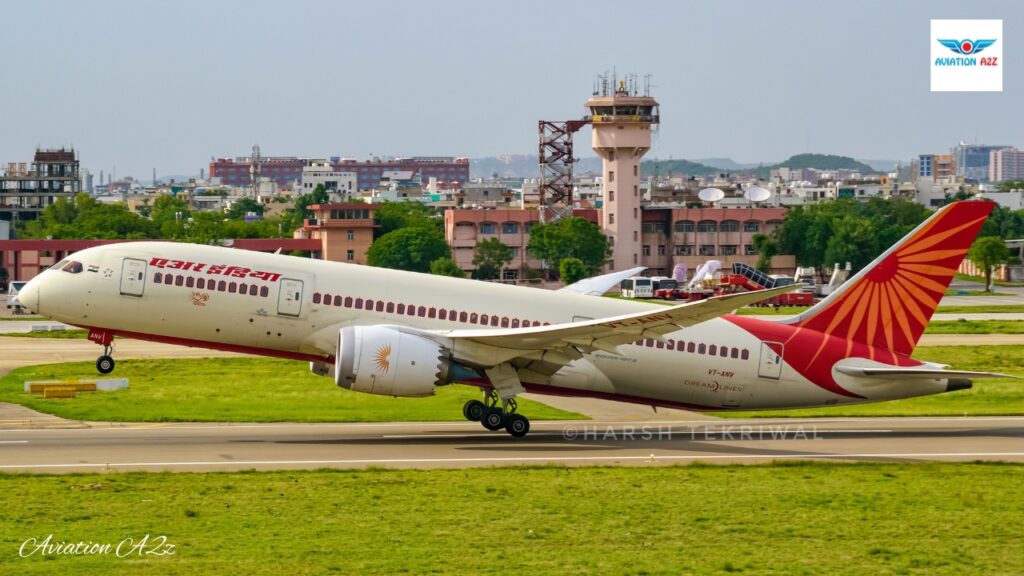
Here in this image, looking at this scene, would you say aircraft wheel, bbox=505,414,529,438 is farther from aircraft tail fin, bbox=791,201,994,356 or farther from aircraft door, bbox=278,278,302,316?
aircraft tail fin, bbox=791,201,994,356

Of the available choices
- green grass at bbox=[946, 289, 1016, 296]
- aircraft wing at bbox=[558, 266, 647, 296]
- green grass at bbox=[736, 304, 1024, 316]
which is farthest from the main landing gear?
green grass at bbox=[946, 289, 1016, 296]

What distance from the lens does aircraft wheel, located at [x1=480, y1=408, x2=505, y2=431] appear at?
40438mm

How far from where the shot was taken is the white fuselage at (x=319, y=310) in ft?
130

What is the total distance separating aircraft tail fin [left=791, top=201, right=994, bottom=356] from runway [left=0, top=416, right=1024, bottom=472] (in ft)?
10.6

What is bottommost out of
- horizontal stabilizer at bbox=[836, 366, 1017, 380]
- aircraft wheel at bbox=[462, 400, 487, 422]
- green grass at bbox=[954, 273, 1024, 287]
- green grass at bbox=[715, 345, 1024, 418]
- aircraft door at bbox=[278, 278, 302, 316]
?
green grass at bbox=[954, 273, 1024, 287]

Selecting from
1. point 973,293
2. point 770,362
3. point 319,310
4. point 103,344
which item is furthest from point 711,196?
point 103,344

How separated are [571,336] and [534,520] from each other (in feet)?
35.3

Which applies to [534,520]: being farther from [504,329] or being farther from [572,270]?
[572,270]

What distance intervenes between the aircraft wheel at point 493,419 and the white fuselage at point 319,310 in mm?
1181

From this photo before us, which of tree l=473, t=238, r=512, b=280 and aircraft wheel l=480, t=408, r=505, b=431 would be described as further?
tree l=473, t=238, r=512, b=280

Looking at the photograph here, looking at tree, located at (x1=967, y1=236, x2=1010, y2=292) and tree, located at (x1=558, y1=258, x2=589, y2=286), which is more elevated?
tree, located at (x1=967, y1=236, x2=1010, y2=292)

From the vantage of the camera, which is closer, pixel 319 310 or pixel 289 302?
pixel 289 302

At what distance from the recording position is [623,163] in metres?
168

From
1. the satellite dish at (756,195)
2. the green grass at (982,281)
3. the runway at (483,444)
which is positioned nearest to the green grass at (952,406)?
the runway at (483,444)
